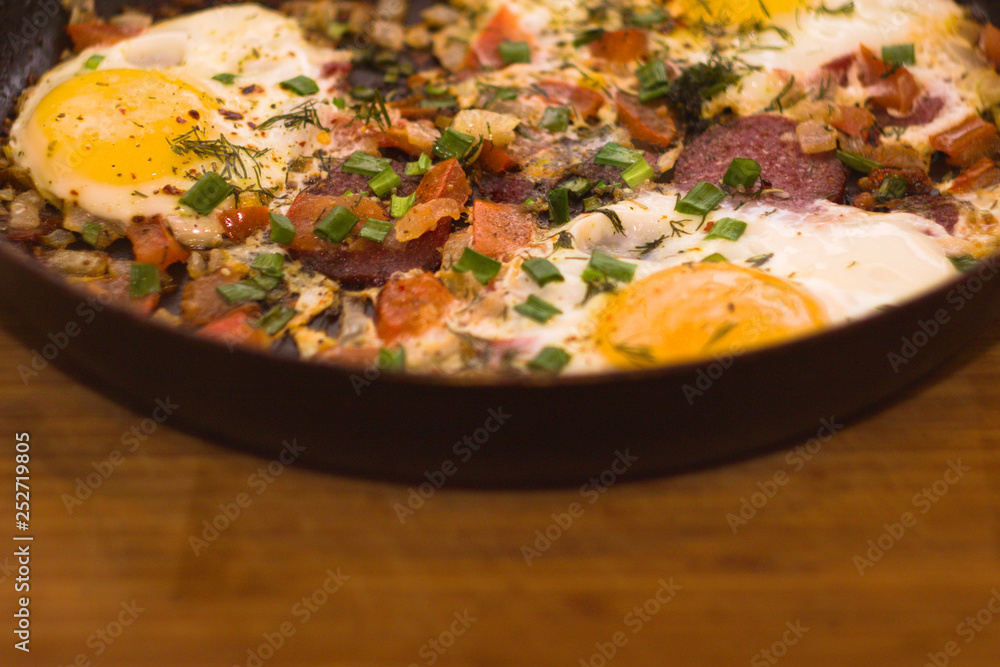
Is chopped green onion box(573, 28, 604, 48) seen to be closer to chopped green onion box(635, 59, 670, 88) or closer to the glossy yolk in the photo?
chopped green onion box(635, 59, 670, 88)

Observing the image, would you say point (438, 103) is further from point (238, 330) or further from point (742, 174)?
point (238, 330)

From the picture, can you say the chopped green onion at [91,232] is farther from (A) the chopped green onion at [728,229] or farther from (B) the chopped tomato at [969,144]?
(B) the chopped tomato at [969,144]

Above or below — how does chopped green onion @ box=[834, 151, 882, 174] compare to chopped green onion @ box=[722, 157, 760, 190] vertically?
above

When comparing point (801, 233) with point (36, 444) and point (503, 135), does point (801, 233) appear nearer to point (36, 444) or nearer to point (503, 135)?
point (503, 135)

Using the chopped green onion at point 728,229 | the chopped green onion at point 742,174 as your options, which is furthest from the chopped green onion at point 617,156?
the chopped green onion at point 728,229

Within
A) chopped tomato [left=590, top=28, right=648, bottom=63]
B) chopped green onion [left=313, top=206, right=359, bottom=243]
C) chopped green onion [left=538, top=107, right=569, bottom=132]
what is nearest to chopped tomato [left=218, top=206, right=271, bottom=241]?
chopped green onion [left=313, top=206, right=359, bottom=243]

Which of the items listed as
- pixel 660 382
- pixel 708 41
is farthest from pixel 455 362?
pixel 708 41

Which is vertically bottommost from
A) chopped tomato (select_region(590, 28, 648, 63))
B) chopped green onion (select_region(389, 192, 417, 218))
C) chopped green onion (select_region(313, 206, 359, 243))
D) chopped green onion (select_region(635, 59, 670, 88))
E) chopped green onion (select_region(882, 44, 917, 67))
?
chopped green onion (select_region(313, 206, 359, 243))

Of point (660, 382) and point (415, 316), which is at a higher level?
point (660, 382)
